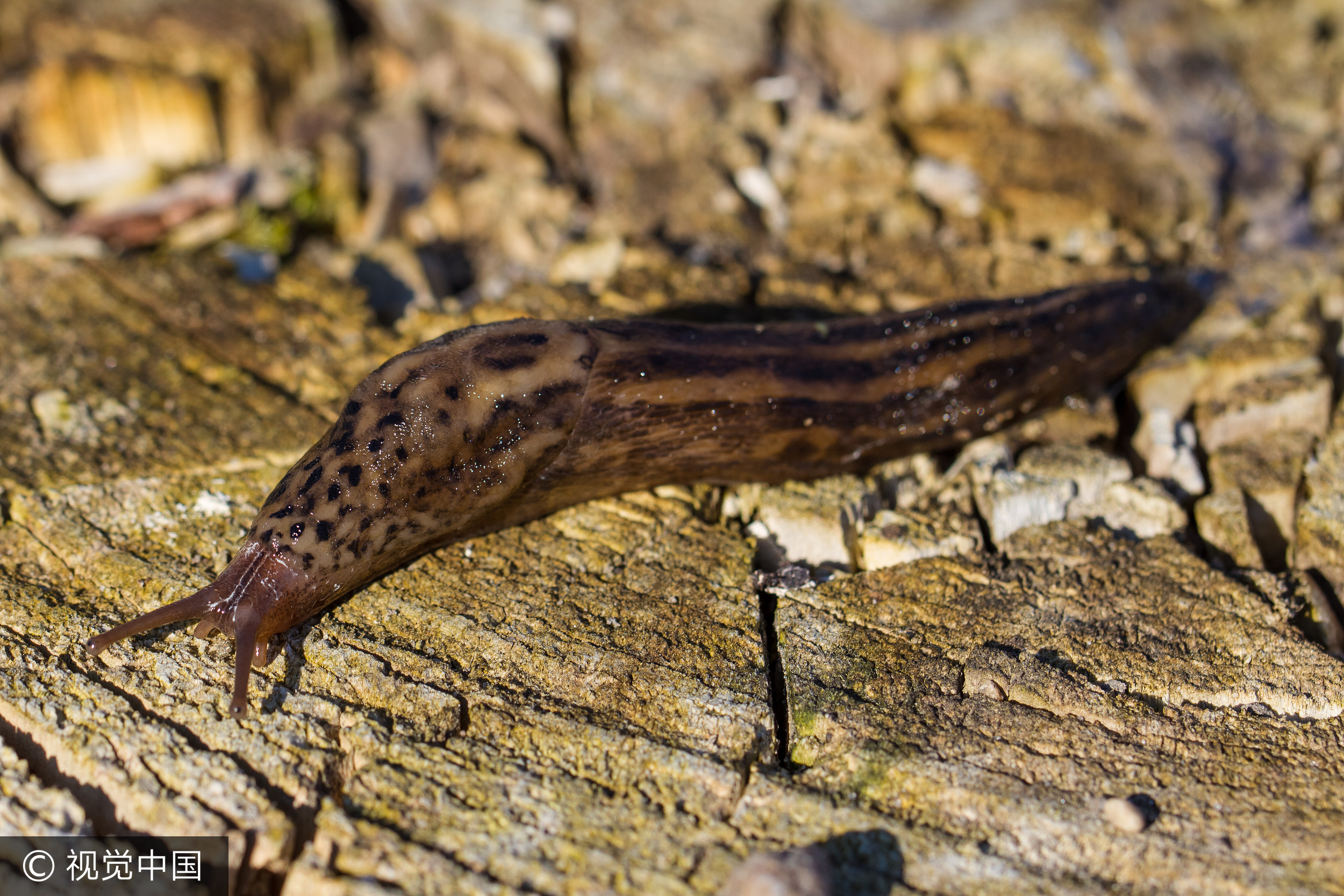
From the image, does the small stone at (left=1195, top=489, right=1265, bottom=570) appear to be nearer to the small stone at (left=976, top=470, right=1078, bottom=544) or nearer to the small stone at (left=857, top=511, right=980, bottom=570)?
the small stone at (left=976, top=470, right=1078, bottom=544)

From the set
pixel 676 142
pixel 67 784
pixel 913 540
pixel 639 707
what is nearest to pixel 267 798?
pixel 67 784

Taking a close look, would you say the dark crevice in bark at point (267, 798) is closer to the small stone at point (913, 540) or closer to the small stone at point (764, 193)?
the small stone at point (913, 540)

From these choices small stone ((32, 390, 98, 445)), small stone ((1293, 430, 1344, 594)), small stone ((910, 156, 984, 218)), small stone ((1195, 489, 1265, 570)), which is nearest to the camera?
small stone ((1293, 430, 1344, 594))

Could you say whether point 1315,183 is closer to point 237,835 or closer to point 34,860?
point 237,835

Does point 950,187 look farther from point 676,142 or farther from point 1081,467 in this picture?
point 1081,467

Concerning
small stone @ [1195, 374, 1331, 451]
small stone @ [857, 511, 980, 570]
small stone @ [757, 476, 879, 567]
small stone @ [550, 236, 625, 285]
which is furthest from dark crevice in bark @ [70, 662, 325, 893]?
small stone @ [1195, 374, 1331, 451]

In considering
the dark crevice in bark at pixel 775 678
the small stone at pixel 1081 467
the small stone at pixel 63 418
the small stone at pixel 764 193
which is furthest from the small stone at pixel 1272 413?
the small stone at pixel 63 418
